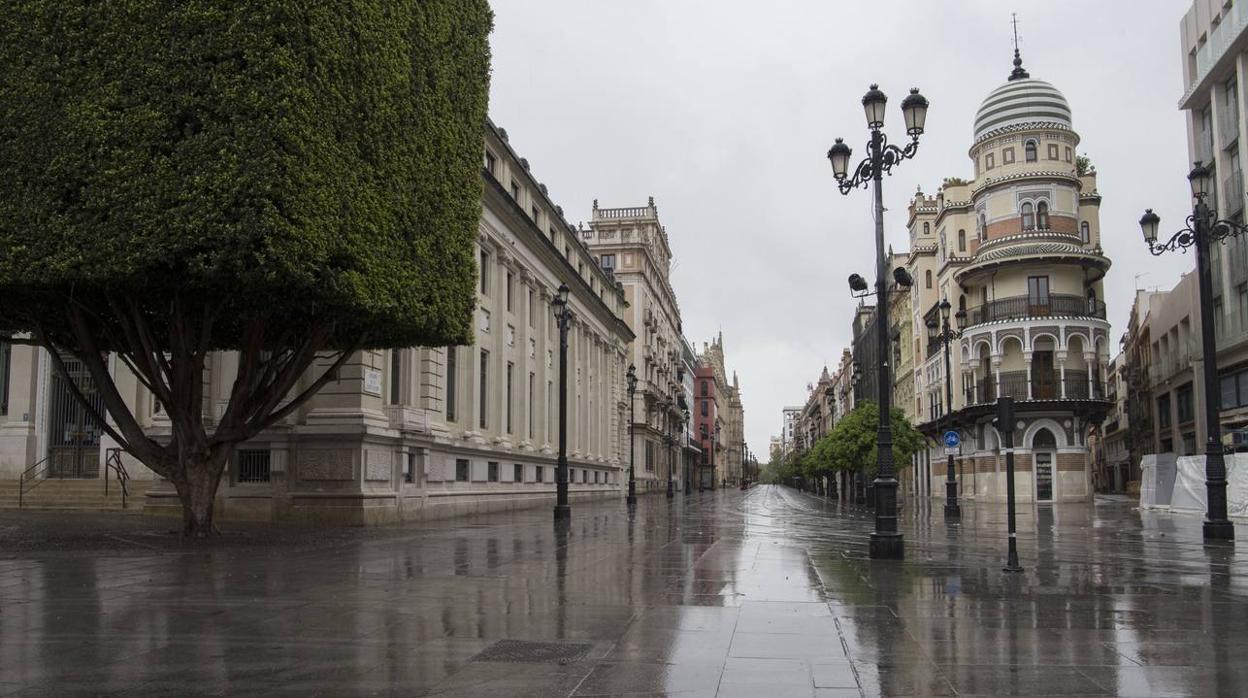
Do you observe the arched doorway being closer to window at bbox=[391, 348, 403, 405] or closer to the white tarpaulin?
the white tarpaulin

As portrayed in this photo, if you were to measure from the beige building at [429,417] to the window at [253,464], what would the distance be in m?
0.03

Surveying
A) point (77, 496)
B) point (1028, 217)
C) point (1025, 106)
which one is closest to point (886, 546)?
point (77, 496)

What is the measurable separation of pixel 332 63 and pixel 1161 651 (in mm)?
14817

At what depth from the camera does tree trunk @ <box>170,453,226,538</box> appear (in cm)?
1827

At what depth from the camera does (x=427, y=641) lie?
7.98 m

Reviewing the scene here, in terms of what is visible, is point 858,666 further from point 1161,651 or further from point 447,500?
point 447,500

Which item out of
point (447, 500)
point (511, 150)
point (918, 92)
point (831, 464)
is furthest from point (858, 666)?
point (831, 464)

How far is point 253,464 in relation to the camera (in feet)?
82.6

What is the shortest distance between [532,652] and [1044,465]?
165 ft

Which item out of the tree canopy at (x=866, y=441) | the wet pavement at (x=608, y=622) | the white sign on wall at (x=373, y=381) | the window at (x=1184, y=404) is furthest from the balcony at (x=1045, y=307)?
the white sign on wall at (x=373, y=381)

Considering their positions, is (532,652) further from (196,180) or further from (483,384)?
(483,384)

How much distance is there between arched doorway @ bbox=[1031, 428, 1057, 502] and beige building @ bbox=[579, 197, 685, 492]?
2874 centimetres

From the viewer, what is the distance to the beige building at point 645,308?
7688cm

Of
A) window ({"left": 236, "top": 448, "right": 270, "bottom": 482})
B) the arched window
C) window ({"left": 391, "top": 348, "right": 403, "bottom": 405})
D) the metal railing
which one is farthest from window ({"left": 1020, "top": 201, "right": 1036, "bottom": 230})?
window ({"left": 236, "top": 448, "right": 270, "bottom": 482})
